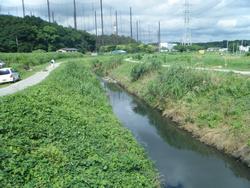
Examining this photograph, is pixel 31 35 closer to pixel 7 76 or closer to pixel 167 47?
pixel 7 76

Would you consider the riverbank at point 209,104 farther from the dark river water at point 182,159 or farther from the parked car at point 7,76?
the parked car at point 7,76

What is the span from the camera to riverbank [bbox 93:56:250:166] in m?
21.6

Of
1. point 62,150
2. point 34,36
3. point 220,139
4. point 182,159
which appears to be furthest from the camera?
point 34,36

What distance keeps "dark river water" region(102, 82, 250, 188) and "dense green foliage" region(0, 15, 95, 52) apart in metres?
68.0

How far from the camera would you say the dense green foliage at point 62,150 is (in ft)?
36.5

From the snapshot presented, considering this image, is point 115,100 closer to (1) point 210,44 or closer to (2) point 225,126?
(2) point 225,126

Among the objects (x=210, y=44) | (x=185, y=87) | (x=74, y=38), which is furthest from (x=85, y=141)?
(x=210, y=44)

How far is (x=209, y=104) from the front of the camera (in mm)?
27484

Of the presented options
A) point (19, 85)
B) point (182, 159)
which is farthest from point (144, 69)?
point (182, 159)

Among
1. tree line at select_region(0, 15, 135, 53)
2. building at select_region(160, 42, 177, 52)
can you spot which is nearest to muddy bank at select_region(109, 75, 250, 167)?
tree line at select_region(0, 15, 135, 53)

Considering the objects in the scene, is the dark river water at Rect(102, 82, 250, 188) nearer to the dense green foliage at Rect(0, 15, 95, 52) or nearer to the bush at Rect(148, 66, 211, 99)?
the bush at Rect(148, 66, 211, 99)

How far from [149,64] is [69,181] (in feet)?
126

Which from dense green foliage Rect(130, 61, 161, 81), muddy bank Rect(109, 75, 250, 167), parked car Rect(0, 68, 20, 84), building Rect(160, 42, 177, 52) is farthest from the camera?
building Rect(160, 42, 177, 52)

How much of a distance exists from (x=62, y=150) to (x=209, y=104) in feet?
55.7
